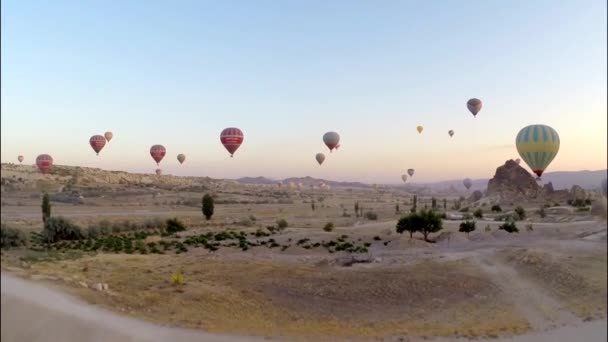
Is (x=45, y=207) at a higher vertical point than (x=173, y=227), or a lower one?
higher

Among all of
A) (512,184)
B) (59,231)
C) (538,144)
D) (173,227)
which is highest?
(538,144)

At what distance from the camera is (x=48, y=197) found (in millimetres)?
9164

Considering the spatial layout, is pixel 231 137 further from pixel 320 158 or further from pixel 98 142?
pixel 320 158

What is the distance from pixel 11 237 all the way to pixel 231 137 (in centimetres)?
2337

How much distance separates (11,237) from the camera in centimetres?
662

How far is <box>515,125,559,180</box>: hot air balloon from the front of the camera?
14.7m

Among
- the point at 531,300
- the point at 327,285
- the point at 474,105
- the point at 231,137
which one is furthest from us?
the point at 474,105

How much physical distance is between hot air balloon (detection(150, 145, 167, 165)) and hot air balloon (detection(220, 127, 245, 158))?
16.7 m

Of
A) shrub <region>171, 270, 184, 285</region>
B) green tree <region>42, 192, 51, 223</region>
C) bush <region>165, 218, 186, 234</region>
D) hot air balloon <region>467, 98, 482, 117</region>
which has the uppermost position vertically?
hot air balloon <region>467, 98, 482, 117</region>

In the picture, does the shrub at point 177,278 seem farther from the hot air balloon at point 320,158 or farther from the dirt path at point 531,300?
the hot air balloon at point 320,158

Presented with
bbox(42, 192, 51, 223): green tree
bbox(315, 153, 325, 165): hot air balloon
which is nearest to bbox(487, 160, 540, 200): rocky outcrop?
bbox(315, 153, 325, 165): hot air balloon

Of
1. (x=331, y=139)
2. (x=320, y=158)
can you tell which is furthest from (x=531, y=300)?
(x=320, y=158)

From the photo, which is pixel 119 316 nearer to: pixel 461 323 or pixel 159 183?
pixel 461 323

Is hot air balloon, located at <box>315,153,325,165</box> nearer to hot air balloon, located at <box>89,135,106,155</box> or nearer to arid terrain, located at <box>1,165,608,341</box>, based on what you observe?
hot air balloon, located at <box>89,135,106,155</box>
